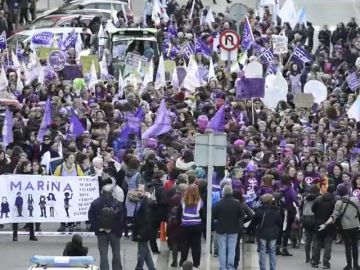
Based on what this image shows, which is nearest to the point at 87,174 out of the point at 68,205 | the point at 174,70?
the point at 68,205

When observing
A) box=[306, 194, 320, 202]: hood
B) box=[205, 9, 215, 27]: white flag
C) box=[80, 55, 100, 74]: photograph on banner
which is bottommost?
box=[306, 194, 320, 202]: hood

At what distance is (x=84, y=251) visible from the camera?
2438 cm

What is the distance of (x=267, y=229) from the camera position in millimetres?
27438

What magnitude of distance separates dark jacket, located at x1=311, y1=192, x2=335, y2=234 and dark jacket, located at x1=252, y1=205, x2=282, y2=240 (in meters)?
1.21

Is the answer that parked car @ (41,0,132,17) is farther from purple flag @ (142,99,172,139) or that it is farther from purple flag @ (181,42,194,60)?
purple flag @ (142,99,172,139)

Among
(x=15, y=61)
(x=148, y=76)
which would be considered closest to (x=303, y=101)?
(x=148, y=76)

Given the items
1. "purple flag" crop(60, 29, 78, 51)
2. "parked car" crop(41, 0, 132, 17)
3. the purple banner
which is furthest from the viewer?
"parked car" crop(41, 0, 132, 17)

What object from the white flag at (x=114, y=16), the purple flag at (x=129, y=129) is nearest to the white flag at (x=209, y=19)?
the white flag at (x=114, y=16)

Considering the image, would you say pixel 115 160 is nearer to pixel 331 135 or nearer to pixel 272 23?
pixel 331 135

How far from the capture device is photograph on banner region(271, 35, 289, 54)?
4391 cm

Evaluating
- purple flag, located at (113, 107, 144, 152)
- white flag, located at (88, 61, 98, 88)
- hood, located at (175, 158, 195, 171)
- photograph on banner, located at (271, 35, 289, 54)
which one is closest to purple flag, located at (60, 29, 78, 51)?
white flag, located at (88, 61, 98, 88)

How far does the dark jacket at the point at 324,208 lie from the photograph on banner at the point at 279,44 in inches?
608

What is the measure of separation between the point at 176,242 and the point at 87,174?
3541 millimetres

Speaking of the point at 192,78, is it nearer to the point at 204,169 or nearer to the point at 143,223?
the point at 204,169
